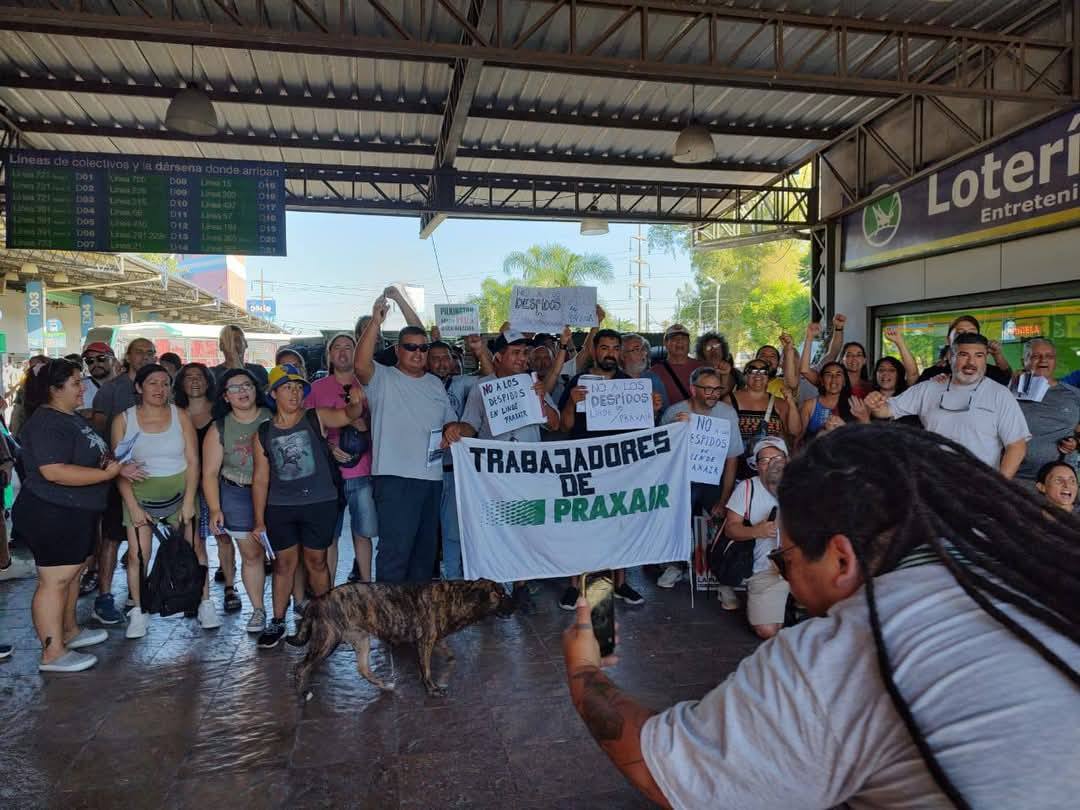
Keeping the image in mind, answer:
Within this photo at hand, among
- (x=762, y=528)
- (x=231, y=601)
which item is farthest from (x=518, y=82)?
(x=231, y=601)

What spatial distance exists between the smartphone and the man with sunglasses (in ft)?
9.01

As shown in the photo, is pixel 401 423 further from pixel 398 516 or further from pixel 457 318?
pixel 457 318

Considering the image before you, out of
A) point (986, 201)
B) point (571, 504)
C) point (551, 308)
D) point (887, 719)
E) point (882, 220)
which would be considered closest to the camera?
point (887, 719)

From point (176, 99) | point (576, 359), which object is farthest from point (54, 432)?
point (176, 99)

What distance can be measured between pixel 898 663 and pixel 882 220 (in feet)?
40.0

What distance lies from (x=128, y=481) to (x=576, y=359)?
11.1 ft

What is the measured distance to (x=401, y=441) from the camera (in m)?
4.42

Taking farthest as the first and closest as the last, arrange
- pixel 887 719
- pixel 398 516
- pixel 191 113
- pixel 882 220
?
pixel 882 220 → pixel 191 113 → pixel 398 516 → pixel 887 719

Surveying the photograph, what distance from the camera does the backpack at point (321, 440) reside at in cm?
429

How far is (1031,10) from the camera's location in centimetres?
841

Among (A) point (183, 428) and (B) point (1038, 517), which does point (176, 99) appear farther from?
(B) point (1038, 517)

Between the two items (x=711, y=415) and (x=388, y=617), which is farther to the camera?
(x=711, y=415)

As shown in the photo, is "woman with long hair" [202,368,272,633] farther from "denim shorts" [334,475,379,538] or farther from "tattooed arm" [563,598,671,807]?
"tattooed arm" [563,598,671,807]

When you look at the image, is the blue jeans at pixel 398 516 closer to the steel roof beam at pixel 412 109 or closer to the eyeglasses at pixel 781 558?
the eyeglasses at pixel 781 558
